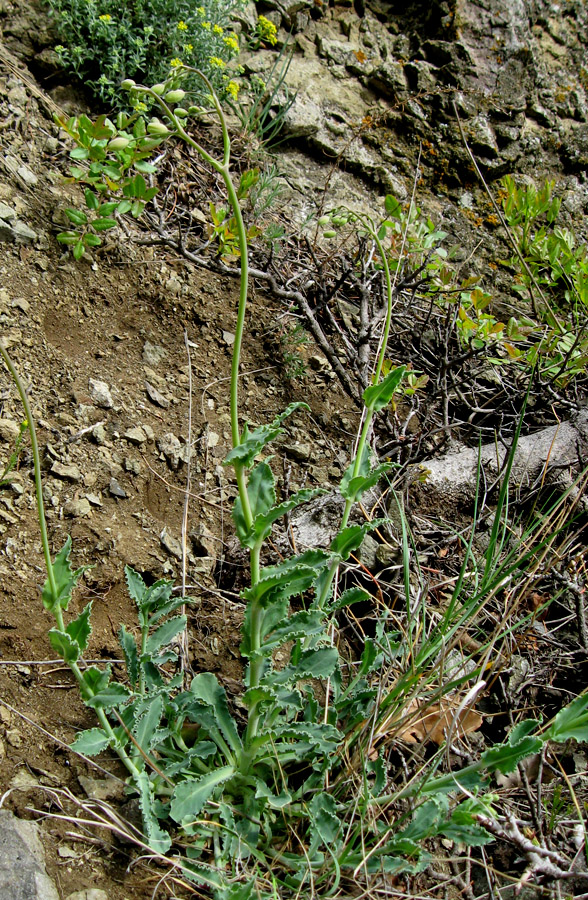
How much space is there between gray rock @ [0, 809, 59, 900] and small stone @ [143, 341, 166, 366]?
5.05 ft

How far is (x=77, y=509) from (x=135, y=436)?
0.35 metres

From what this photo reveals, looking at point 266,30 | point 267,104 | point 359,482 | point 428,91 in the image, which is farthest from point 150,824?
point 428,91

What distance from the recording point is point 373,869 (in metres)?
1.52

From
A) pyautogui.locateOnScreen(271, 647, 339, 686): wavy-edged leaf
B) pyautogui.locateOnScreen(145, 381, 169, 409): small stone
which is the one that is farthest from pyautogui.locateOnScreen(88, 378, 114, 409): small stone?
pyautogui.locateOnScreen(271, 647, 339, 686): wavy-edged leaf

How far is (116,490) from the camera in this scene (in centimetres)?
220

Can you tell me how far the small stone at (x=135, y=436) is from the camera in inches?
91.6

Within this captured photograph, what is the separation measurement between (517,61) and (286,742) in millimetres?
4177

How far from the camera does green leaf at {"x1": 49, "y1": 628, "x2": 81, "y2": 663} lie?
140 centimetres

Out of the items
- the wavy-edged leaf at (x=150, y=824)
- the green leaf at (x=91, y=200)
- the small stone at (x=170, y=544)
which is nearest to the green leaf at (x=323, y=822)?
the wavy-edged leaf at (x=150, y=824)

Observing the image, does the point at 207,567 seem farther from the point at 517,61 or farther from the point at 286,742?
the point at 517,61

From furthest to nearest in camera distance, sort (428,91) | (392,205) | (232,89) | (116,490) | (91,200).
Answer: (428,91) < (232,89) < (392,205) < (91,200) < (116,490)

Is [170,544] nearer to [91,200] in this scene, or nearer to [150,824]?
[150,824]

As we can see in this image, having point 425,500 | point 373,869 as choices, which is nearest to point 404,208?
point 425,500

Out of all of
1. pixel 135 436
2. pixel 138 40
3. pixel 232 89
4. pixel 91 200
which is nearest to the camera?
pixel 135 436
